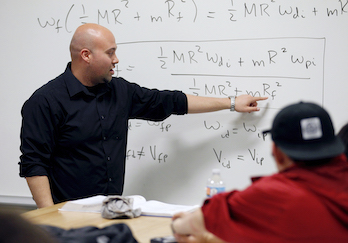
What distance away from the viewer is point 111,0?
7.34ft

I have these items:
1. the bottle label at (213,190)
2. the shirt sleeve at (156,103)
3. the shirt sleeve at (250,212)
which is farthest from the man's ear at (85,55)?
the shirt sleeve at (250,212)

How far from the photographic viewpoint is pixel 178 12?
6.79 ft

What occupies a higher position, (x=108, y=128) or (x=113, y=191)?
(x=108, y=128)

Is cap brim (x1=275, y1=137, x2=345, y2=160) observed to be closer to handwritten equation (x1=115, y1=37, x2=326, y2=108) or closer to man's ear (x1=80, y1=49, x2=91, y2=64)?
handwritten equation (x1=115, y1=37, x2=326, y2=108)

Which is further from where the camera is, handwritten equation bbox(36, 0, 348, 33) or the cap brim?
handwritten equation bbox(36, 0, 348, 33)

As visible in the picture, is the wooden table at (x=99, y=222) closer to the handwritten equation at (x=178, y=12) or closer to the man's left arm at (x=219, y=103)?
the man's left arm at (x=219, y=103)

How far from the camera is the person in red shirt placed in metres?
0.83

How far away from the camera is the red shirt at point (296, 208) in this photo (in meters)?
0.82

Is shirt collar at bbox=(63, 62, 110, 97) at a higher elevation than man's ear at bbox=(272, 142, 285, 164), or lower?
higher

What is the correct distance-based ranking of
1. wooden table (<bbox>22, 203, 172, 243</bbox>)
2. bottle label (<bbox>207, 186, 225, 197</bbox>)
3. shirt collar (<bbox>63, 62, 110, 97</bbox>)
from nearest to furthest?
wooden table (<bbox>22, 203, 172, 243</bbox>) < bottle label (<bbox>207, 186, 225, 197</bbox>) < shirt collar (<bbox>63, 62, 110, 97</bbox>)

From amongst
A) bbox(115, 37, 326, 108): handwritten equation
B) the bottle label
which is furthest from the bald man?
the bottle label

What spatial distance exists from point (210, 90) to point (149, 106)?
0.34 m

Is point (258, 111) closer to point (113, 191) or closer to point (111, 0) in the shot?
point (113, 191)

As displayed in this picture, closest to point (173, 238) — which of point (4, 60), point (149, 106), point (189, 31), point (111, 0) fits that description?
point (149, 106)
